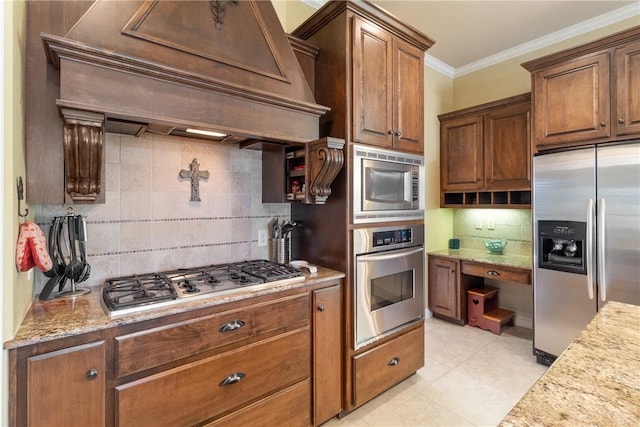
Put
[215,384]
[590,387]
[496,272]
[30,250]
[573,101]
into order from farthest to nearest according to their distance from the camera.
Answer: [496,272] → [573,101] → [215,384] → [30,250] → [590,387]

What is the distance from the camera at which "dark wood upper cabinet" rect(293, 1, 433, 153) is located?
1988mm

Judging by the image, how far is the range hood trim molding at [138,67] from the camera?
1187mm

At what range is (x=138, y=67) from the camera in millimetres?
1334

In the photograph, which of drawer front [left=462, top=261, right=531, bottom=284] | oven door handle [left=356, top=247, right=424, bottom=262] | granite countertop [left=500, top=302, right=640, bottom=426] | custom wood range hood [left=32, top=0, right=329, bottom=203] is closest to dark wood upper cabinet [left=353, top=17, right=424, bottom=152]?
custom wood range hood [left=32, top=0, right=329, bottom=203]

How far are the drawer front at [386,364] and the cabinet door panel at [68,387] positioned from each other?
55.3 inches

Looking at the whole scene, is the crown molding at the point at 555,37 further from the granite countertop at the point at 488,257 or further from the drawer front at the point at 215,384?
the drawer front at the point at 215,384

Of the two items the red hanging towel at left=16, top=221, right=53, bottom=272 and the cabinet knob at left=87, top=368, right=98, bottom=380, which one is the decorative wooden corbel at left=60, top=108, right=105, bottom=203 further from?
the cabinet knob at left=87, top=368, right=98, bottom=380

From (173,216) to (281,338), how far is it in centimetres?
103

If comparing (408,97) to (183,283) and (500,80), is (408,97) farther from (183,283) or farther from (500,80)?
(500,80)

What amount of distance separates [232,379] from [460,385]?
1.85 metres

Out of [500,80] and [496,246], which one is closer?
[496,246]

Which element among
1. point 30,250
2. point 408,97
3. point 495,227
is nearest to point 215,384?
point 30,250

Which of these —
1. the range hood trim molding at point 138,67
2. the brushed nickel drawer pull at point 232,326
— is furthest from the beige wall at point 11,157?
the brushed nickel drawer pull at point 232,326

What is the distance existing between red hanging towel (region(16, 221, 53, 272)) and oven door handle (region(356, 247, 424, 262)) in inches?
62.2
